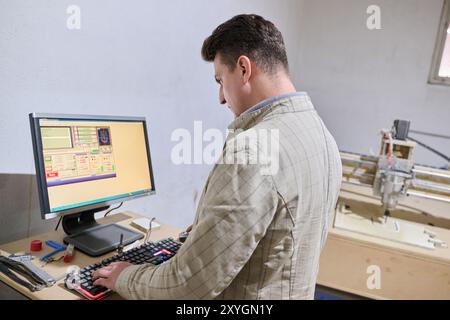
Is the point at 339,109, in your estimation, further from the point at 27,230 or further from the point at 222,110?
the point at 27,230

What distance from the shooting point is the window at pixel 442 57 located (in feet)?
9.91

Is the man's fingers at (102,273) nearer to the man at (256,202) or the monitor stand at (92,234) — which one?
the man at (256,202)

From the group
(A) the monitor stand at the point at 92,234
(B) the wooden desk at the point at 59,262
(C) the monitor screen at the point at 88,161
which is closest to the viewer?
(B) the wooden desk at the point at 59,262

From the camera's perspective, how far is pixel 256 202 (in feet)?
2.32

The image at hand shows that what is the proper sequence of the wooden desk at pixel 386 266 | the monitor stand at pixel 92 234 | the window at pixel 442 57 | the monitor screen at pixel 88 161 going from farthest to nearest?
the window at pixel 442 57, the wooden desk at pixel 386 266, the monitor stand at pixel 92 234, the monitor screen at pixel 88 161

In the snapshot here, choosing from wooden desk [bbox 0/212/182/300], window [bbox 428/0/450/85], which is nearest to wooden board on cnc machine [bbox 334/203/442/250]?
wooden desk [bbox 0/212/182/300]

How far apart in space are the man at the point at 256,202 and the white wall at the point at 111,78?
20.0 inches

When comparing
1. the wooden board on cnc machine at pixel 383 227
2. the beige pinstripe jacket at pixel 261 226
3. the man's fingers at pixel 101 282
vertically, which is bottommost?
the wooden board on cnc machine at pixel 383 227

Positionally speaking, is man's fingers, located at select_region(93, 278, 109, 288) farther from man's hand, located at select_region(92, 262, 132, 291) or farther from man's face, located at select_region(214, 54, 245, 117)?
man's face, located at select_region(214, 54, 245, 117)

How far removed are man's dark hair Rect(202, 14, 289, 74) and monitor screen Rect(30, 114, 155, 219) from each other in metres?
0.47

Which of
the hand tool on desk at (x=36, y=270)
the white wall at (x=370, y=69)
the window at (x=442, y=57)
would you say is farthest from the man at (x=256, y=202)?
the window at (x=442, y=57)

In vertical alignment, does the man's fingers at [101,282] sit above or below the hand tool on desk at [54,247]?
above

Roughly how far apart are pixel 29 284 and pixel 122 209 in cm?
70
